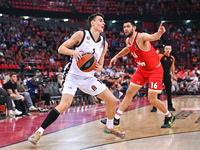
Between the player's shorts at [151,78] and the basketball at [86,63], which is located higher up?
the basketball at [86,63]

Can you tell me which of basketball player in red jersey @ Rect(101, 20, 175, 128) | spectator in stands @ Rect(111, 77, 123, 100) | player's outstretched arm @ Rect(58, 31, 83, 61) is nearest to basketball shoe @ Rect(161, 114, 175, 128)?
basketball player in red jersey @ Rect(101, 20, 175, 128)

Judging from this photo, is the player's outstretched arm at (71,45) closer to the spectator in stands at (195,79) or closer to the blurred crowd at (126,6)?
the spectator in stands at (195,79)

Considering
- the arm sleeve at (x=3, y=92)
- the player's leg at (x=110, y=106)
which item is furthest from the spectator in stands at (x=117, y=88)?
the player's leg at (x=110, y=106)

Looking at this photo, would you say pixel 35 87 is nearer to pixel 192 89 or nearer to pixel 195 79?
pixel 192 89

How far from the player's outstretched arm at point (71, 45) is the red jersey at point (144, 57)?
1377mm

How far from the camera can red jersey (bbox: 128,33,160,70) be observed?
525 centimetres

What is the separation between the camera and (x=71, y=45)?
4.09m

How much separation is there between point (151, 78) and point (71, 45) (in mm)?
1889

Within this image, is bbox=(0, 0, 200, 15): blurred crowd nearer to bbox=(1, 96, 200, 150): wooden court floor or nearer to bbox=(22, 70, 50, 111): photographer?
bbox=(22, 70, 50, 111): photographer

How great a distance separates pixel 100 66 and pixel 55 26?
22416 millimetres

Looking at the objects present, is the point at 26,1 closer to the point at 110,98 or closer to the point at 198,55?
the point at 198,55

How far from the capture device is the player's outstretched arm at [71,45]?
3.88m

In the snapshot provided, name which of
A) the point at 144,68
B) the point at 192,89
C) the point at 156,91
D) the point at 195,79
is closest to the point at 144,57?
the point at 144,68

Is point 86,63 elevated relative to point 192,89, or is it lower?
elevated
